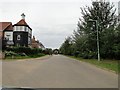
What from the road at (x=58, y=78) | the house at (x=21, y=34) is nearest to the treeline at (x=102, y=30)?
the road at (x=58, y=78)

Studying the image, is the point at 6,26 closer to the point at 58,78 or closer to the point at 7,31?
the point at 7,31

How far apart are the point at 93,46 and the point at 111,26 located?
16.1ft

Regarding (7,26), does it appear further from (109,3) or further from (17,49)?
(109,3)

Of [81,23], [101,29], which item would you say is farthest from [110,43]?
[81,23]

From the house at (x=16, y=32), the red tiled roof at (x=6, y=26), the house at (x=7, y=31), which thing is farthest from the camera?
the red tiled roof at (x=6, y=26)

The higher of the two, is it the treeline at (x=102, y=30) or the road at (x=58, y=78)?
the treeline at (x=102, y=30)

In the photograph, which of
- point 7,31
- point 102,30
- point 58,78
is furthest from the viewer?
point 7,31

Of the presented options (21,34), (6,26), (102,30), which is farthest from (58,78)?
(6,26)

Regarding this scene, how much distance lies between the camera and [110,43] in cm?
4847

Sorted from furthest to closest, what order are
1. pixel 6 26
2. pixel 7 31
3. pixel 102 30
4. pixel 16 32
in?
pixel 16 32 < pixel 6 26 < pixel 7 31 < pixel 102 30

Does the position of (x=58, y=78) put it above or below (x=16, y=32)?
below

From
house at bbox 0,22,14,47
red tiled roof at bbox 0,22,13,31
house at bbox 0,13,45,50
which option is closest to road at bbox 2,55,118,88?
house at bbox 0,22,14,47

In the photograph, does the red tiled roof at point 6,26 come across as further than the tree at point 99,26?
Yes

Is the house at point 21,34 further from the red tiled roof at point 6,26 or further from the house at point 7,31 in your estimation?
the red tiled roof at point 6,26
